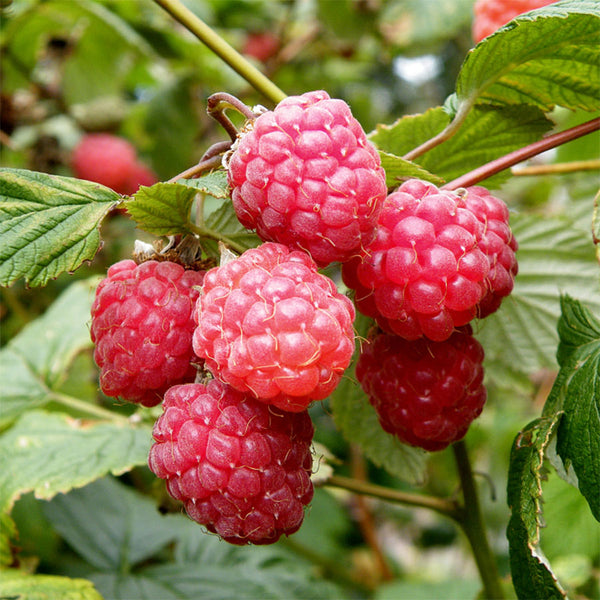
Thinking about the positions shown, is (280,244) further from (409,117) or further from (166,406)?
(409,117)

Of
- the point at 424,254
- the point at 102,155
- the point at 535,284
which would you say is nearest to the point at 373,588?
the point at 535,284

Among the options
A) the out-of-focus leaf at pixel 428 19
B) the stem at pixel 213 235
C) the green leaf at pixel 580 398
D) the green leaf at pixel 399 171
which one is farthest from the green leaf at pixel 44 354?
the out-of-focus leaf at pixel 428 19

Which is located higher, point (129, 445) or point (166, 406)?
point (166, 406)

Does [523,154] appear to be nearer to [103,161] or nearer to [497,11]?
[497,11]

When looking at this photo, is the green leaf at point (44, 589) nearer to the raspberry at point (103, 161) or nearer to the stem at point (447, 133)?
the stem at point (447, 133)

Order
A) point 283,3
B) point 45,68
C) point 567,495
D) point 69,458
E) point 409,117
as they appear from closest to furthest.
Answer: point 409,117 < point 69,458 < point 567,495 < point 45,68 < point 283,3

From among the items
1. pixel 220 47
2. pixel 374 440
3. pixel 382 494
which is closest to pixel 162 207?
pixel 220 47
